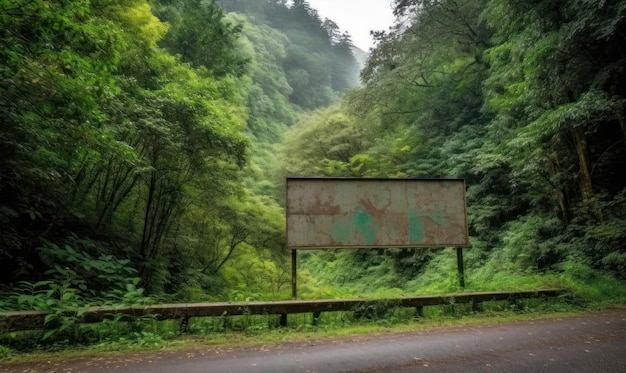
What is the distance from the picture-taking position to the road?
146 inches

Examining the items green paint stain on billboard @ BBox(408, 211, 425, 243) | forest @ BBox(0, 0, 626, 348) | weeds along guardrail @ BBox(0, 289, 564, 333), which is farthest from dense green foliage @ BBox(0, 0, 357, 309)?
green paint stain on billboard @ BBox(408, 211, 425, 243)

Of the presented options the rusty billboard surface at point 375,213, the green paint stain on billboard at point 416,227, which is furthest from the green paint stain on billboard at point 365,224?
A: the green paint stain on billboard at point 416,227

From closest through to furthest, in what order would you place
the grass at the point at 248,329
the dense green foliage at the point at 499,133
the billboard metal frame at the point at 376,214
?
the grass at the point at 248,329, the billboard metal frame at the point at 376,214, the dense green foliage at the point at 499,133

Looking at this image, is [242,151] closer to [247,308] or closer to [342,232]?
[342,232]

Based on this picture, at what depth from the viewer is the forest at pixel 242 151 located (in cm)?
575

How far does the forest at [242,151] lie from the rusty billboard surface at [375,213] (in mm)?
1078

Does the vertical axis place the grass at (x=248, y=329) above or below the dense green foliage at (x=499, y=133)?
below

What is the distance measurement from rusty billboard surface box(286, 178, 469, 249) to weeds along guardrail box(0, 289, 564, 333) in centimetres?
132

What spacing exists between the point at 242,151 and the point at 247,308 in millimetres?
5360

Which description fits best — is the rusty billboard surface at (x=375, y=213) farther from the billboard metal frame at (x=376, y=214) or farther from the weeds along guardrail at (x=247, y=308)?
the weeds along guardrail at (x=247, y=308)

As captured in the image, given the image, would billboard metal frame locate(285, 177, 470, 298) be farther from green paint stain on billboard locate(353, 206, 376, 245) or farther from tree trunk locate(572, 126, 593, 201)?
tree trunk locate(572, 126, 593, 201)

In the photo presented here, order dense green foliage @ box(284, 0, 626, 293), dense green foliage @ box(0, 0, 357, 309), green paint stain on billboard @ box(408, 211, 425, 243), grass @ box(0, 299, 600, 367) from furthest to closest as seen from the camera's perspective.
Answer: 1. dense green foliage @ box(284, 0, 626, 293)
2. green paint stain on billboard @ box(408, 211, 425, 243)
3. dense green foliage @ box(0, 0, 357, 309)
4. grass @ box(0, 299, 600, 367)

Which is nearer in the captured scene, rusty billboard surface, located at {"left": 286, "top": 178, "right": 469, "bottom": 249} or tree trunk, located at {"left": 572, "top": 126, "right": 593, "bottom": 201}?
rusty billboard surface, located at {"left": 286, "top": 178, "right": 469, "bottom": 249}

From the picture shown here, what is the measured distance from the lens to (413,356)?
4.08 m
